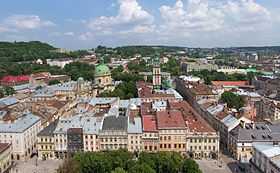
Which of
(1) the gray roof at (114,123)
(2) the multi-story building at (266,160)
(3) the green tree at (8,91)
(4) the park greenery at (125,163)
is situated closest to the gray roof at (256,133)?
(2) the multi-story building at (266,160)

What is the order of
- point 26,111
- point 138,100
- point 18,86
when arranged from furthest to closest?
point 18,86, point 138,100, point 26,111

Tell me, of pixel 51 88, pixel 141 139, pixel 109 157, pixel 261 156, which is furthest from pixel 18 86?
pixel 261 156

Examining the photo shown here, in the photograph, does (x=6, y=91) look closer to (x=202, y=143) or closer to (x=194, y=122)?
(x=194, y=122)

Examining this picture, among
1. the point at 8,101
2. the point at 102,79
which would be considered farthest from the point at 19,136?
the point at 102,79

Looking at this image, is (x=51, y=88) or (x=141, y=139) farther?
(x=51, y=88)

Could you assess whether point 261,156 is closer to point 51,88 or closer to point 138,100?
point 138,100

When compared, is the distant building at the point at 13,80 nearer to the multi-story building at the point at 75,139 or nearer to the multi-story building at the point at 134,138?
the multi-story building at the point at 75,139
